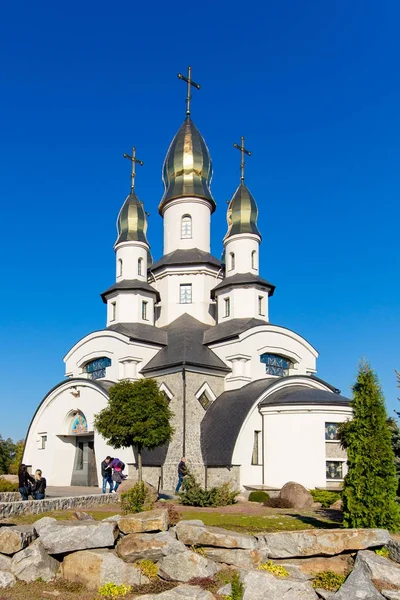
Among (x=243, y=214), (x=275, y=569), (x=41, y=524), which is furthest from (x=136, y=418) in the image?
(x=243, y=214)

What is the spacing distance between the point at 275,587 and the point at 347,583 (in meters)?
1.28

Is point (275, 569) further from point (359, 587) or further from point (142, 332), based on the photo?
point (142, 332)

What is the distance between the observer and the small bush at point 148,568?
37.7 feet

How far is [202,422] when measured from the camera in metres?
28.2

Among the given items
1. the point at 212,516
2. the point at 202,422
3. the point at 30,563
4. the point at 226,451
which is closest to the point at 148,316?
the point at 202,422

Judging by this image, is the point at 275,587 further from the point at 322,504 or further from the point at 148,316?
the point at 148,316

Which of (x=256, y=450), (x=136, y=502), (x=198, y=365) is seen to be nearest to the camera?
(x=136, y=502)

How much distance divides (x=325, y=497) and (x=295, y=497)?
242 cm

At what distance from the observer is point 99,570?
37.2 feet

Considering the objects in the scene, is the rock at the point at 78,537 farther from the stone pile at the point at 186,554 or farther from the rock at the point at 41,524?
the rock at the point at 41,524

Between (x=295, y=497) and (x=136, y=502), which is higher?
(x=136, y=502)

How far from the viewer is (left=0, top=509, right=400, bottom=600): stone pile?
35.6 ft

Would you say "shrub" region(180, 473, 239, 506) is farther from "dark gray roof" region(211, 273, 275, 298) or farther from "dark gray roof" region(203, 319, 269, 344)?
"dark gray roof" region(211, 273, 275, 298)

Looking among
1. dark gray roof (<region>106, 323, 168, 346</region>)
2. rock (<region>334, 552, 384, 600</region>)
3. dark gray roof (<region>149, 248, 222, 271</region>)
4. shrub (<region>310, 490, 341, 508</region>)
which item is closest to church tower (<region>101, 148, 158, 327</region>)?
dark gray roof (<region>106, 323, 168, 346</region>)
